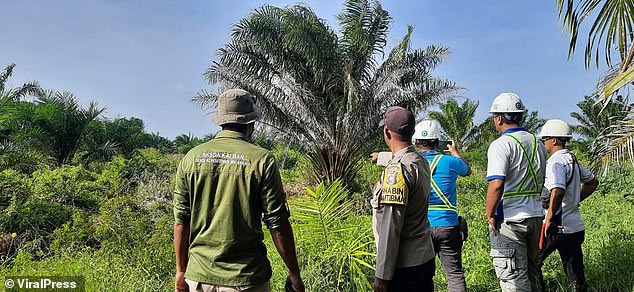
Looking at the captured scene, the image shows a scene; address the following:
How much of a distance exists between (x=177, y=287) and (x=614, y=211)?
373 inches

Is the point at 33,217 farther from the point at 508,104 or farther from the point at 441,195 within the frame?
the point at 508,104

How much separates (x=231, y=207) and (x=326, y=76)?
9916mm

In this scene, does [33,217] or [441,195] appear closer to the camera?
[441,195]

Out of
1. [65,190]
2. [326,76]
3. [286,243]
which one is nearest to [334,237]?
[286,243]

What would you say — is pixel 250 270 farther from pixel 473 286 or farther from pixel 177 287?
pixel 473 286

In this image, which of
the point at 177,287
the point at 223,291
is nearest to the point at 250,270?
the point at 223,291

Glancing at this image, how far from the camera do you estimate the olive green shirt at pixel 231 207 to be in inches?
98.2

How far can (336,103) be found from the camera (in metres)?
12.4

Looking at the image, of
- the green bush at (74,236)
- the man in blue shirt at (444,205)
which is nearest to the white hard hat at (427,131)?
the man in blue shirt at (444,205)

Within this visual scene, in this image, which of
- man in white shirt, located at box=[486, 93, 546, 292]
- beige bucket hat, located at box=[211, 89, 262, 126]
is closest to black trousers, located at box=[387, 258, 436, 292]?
man in white shirt, located at box=[486, 93, 546, 292]

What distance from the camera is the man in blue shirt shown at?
367cm

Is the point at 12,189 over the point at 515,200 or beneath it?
over

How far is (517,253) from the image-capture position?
3424mm

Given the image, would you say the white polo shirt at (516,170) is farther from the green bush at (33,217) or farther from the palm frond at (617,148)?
the green bush at (33,217)
